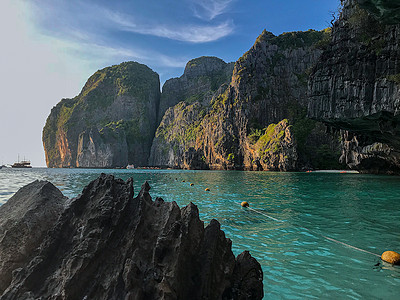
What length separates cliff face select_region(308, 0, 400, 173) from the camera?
24.1 m

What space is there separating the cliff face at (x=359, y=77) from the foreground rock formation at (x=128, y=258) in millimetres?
25303

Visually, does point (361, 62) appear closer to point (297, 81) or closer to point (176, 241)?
point (176, 241)

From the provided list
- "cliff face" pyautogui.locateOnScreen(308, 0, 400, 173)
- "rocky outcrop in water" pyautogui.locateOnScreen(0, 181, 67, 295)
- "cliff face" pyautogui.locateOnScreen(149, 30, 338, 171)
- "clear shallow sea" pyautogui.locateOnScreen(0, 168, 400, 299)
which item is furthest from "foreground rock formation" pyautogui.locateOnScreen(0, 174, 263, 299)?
"cliff face" pyautogui.locateOnScreen(149, 30, 338, 171)

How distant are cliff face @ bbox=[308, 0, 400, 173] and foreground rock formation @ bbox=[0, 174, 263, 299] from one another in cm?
2530

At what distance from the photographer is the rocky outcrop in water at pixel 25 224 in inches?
184

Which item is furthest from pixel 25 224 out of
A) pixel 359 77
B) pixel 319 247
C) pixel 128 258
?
pixel 359 77

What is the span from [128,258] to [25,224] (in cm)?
250

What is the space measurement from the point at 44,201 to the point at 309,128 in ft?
398

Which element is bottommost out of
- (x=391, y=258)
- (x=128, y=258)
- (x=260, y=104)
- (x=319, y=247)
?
(x=319, y=247)

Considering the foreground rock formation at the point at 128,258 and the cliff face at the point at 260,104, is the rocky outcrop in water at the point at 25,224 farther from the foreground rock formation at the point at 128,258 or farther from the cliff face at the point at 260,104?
the cliff face at the point at 260,104

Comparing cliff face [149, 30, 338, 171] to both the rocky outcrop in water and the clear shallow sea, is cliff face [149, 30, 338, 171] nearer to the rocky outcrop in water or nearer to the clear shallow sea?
the clear shallow sea

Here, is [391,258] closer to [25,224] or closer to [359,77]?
[25,224]

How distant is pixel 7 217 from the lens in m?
5.39

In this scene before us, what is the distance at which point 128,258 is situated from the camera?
444 cm
